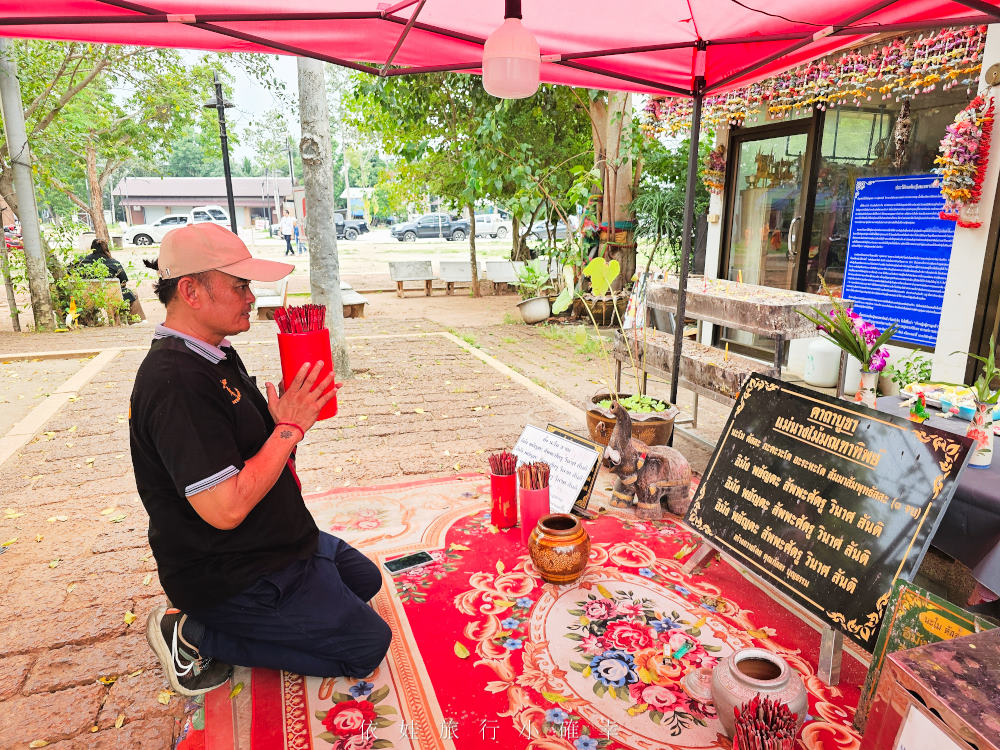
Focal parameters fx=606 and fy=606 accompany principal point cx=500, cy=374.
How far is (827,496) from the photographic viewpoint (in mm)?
2283

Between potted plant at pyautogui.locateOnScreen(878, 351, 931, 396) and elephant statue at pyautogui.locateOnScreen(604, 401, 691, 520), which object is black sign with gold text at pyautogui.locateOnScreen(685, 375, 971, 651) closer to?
elephant statue at pyautogui.locateOnScreen(604, 401, 691, 520)

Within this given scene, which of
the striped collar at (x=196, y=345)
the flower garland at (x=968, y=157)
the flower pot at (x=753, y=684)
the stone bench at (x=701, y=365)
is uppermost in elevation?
the flower garland at (x=968, y=157)

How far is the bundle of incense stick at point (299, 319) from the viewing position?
221 cm

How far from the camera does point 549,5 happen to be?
305 cm

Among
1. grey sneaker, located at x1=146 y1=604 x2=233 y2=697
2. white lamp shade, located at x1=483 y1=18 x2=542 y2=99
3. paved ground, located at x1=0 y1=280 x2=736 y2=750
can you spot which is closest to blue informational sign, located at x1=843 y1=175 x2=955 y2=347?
paved ground, located at x1=0 y1=280 x2=736 y2=750

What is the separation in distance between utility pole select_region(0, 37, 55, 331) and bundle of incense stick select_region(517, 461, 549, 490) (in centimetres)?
912

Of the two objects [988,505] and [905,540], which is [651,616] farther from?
[988,505]

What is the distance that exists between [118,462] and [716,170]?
7.17 meters

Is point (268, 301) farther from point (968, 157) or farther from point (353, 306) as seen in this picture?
point (968, 157)

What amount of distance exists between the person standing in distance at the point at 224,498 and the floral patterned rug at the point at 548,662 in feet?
0.64

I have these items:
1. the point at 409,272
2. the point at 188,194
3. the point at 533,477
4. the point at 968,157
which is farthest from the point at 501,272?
the point at 188,194

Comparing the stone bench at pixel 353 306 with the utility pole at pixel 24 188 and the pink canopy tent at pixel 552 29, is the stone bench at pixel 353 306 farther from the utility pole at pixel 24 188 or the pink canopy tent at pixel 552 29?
the pink canopy tent at pixel 552 29

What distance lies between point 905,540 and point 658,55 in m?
2.95

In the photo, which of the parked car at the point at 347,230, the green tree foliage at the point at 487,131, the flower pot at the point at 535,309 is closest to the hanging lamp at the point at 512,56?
the green tree foliage at the point at 487,131
